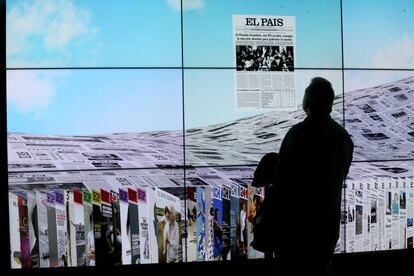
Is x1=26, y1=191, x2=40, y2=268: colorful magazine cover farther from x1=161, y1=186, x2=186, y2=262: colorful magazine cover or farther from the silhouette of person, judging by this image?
the silhouette of person

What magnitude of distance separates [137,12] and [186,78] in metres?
0.60

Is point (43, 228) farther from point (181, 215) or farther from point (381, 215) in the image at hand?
point (381, 215)

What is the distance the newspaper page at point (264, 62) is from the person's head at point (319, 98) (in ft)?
5.02

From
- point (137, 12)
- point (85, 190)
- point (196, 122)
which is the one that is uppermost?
point (137, 12)

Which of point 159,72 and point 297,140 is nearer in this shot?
point 297,140

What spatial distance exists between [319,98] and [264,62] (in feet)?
5.34

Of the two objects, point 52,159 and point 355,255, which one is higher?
point 52,159

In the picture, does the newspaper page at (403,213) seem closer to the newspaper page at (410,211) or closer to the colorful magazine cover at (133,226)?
the newspaper page at (410,211)

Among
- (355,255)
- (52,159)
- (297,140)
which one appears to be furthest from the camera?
(355,255)

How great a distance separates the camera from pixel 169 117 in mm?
3801

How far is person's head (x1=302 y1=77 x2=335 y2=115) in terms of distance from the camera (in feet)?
7.70

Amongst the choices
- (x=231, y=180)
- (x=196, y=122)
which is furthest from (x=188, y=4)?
(x=231, y=180)

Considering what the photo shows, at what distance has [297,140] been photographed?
227 centimetres

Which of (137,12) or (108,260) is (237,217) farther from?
(137,12)
